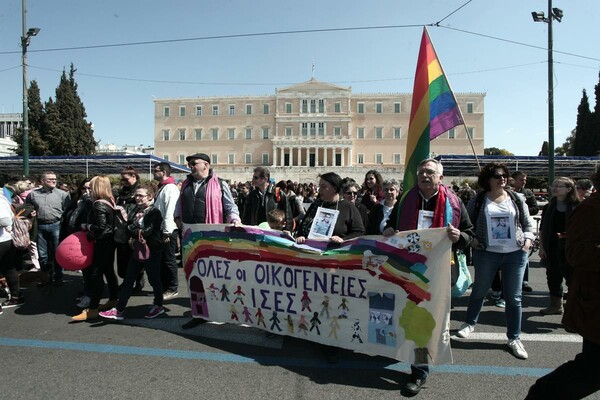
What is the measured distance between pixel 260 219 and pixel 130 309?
2.18 metres

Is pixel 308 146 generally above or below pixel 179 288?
above

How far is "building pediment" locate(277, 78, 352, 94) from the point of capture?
72875mm

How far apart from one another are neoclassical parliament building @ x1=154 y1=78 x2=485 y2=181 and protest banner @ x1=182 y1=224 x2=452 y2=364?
218ft

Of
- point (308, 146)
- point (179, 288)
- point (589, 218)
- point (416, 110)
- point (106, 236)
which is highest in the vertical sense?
point (308, 146)

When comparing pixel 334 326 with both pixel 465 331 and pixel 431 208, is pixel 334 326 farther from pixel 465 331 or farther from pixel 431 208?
pixel 465 331

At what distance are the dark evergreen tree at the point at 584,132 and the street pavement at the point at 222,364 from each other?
163 feet

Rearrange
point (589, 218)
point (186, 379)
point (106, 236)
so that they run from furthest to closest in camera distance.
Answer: point (106, 236) < point (186, 379) < point (589, 218)

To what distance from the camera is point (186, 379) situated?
126 inches

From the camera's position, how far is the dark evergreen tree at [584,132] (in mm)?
44112

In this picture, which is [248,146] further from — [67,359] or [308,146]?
[67,359]

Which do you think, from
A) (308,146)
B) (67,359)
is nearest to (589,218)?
(67,359)

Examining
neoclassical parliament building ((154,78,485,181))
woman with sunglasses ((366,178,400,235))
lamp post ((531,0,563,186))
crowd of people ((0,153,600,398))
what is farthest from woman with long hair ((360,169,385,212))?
neoclassical parliament building ((154,78,485,181))

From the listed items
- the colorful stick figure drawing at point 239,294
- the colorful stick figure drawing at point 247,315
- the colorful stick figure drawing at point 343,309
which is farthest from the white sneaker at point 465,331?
the colorful stick figure drawing at point 239,294

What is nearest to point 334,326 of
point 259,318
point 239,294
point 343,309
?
point 343,309
